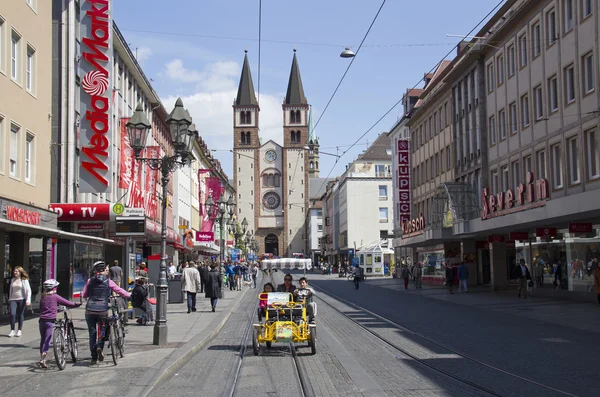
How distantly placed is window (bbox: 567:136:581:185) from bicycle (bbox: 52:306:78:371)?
2177 cm

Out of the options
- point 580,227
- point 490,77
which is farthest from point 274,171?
point 580,227

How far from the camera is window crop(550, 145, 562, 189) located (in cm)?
3092

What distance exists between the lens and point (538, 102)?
32.9 metres

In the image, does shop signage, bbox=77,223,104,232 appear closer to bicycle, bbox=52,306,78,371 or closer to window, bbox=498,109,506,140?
bicycle, bbox=52,306,78,371

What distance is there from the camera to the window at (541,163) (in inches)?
1286

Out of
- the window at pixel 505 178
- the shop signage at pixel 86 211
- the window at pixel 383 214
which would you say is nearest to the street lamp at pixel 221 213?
the shop signage at pixel 86 211

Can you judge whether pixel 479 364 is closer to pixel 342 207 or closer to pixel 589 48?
pixel 589 48

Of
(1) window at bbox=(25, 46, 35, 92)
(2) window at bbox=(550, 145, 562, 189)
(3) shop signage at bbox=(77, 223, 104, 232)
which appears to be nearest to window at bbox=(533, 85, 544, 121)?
(2) window at bbox=(550, 145, 562, 189)

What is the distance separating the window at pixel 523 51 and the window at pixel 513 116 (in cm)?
213

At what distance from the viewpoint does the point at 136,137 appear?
660 inches

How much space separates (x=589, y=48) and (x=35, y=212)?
19.3 meters

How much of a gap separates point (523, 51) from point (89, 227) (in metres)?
20.2

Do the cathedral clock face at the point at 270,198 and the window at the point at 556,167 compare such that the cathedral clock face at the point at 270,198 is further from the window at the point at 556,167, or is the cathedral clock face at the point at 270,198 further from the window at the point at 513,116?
the window at the point at 556,167

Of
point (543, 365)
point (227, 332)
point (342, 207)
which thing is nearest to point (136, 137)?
point (227, 332)
